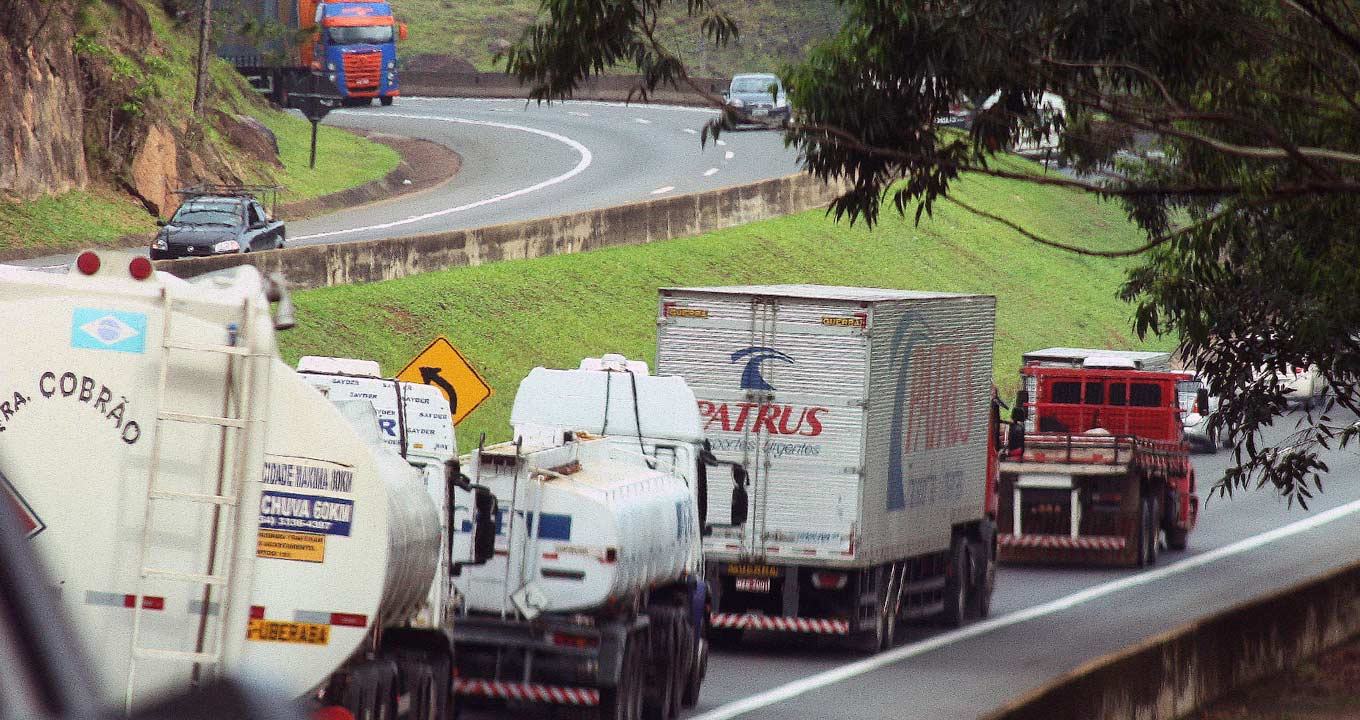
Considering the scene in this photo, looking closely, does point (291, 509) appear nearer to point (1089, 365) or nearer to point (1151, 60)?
point (1151, 60)

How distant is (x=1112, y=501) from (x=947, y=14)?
1573 cm

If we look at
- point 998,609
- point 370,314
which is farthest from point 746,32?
point 998,609

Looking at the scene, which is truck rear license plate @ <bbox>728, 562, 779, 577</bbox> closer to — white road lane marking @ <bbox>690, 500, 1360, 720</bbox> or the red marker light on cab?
white road lane marking @ <bbox>690, 500, 1360, 720</bbox>

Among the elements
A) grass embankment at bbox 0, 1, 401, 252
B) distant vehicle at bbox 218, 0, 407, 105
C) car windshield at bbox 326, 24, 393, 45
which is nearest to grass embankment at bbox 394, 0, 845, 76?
distant vehicle at bbox 218, 0, 407, 105

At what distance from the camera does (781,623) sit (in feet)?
64.5

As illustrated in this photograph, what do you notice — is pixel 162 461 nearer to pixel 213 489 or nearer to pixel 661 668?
pixel 213 489

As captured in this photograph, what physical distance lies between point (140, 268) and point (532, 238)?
1226 inches

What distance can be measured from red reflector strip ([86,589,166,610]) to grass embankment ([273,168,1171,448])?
21604 millimetres

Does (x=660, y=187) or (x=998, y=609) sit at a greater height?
(x=660, y=187)

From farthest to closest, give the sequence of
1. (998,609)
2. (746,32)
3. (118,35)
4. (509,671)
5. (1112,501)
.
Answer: (746,32) → (118,35) → (1112,501) → (998,609) → (509,671)

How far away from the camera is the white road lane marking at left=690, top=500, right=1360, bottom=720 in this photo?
17.0m

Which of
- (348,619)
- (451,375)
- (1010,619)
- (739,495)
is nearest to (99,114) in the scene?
(451,375)

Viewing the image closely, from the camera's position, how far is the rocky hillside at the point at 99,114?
39.7 meters

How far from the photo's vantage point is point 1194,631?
1455 cm
